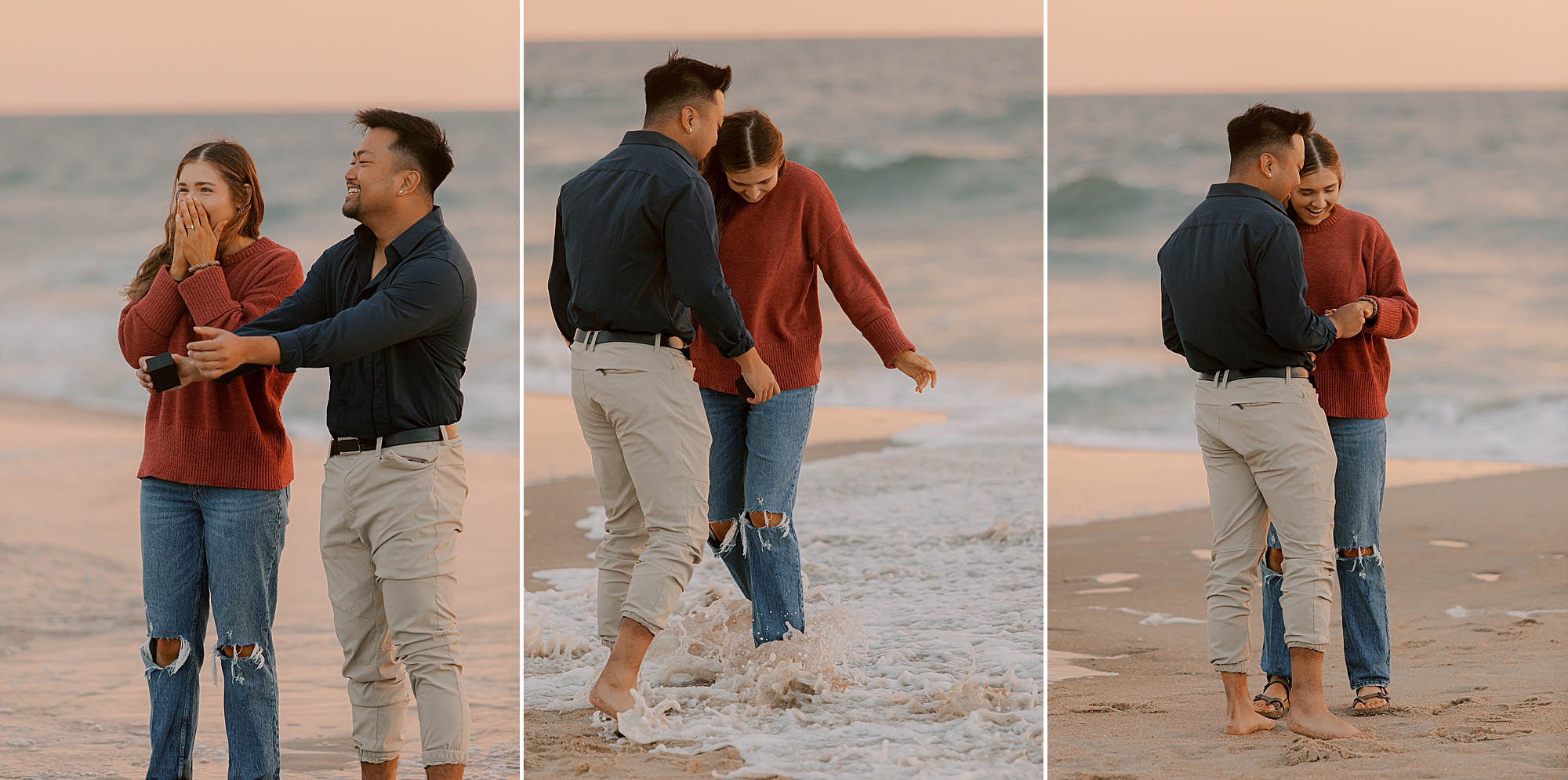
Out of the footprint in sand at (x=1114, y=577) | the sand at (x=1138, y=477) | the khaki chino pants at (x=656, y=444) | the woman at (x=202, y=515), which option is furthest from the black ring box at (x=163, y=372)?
the sand at (x=1138, y=477)

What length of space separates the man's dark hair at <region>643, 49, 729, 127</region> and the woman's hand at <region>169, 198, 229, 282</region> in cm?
90

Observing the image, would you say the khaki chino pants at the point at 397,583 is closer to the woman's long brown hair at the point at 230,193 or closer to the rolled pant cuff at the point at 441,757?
the rolled pant cuff at the point at 441,757

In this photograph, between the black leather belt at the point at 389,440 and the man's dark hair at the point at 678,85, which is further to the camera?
the man's dark hair at the point at 678,85

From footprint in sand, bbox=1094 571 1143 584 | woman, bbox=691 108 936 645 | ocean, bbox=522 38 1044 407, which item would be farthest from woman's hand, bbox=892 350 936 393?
ocean, bbox=522 38 1044 407

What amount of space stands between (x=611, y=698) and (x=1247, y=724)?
4.61 feet

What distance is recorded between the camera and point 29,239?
38.7ft

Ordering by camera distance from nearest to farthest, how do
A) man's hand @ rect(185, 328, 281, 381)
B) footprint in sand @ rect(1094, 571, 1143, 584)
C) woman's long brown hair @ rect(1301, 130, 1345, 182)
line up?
man's hand @ rect(185, 328, 281, 381) → woman's long brown hair @ rect(1301, 130, 1345, 182) → footprint in sand @ rect(1094, 571, 1143, 584)

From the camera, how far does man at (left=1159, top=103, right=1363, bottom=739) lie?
9.03 ft

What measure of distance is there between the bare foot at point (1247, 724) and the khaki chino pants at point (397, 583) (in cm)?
167

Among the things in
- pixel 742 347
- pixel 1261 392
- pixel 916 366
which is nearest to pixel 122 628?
pixel 742 347

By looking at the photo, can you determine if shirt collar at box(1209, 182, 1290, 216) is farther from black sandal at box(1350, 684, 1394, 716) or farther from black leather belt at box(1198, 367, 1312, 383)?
black sandal at box(1350, 684, 1394, 716)

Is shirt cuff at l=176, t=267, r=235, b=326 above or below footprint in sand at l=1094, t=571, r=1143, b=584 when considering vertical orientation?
above

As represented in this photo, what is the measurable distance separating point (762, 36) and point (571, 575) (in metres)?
10.1

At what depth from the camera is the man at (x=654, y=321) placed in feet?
8.55
